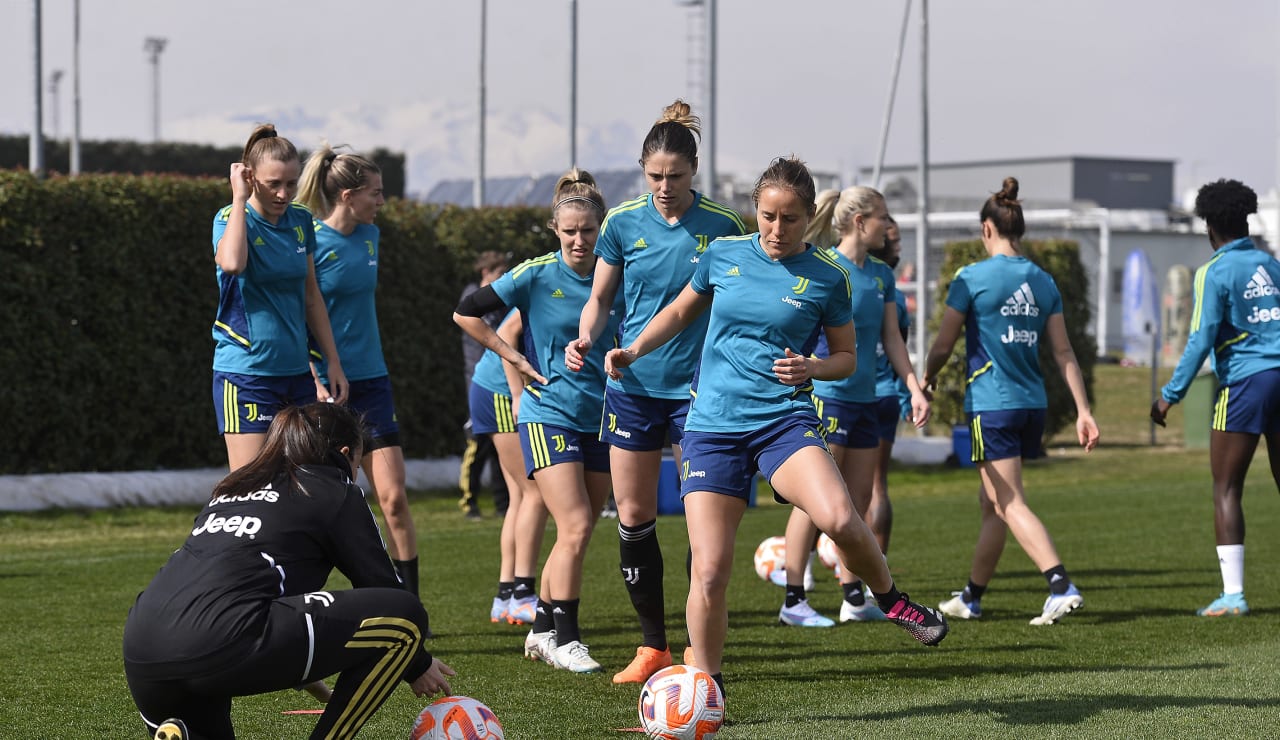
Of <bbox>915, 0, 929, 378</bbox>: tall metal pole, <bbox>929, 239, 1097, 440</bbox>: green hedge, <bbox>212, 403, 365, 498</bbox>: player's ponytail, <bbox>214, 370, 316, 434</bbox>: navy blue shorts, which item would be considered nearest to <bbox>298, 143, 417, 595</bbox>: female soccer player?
<bbox>214, 370, 316, 434</bbox>: navy blue shorts

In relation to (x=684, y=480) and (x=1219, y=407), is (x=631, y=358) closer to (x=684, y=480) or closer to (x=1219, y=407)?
(x=684, y=480)

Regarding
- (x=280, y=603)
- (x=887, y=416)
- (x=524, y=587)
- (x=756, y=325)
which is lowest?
(x=524, y=587)

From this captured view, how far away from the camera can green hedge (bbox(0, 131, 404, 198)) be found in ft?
130

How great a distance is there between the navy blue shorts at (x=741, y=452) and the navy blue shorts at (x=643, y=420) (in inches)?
28.3

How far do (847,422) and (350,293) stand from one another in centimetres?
266

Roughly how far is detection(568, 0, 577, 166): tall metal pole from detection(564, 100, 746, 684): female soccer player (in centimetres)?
1763

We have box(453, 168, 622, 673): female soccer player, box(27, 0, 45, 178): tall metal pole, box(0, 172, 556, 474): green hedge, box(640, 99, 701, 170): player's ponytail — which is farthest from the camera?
box(27, 0, 45, 178): tall metal pole

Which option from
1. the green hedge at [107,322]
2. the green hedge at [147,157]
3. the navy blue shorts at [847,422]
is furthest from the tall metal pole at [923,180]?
the green hedge at [147,157]

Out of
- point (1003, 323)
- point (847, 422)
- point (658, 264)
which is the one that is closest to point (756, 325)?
point (658, 264)

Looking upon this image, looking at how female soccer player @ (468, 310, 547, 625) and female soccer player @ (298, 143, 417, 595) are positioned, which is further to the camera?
female soccer player @ (468, 310, 547, 625)

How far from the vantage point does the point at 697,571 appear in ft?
18.2

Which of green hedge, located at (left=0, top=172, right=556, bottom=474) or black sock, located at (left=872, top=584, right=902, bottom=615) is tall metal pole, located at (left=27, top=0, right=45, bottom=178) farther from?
black sock, located at (left=872, top=584, right=902, bottom=615)

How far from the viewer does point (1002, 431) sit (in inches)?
324

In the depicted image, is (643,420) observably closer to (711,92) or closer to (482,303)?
(482,303)
